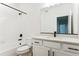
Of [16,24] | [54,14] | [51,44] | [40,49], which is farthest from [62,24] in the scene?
[16,24]

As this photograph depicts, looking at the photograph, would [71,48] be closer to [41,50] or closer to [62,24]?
[41,50]

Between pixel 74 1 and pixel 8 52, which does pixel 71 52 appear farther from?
pixel 8 52

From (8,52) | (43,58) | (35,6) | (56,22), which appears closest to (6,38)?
(8,52)

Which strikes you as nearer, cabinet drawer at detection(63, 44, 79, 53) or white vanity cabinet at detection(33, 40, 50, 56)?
cabinet drawer at detection(63, 44, 79, 53)

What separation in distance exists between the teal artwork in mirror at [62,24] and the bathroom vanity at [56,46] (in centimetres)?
40

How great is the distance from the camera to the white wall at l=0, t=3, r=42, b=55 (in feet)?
8.32

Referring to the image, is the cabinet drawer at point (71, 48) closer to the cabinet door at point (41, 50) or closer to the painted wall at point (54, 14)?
the cabinet door at point (41, 50)

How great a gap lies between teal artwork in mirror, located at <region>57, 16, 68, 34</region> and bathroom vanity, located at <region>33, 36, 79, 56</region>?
0.40 meters

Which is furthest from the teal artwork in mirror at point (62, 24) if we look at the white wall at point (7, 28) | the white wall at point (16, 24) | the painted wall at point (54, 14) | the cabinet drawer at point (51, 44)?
the white wall at point (7, 28)

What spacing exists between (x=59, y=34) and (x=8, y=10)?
1.63 meters

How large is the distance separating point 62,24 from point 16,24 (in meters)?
1.49

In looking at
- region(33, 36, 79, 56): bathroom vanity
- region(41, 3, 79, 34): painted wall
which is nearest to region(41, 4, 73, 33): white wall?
region(41, 3, 79, 34): painted wall

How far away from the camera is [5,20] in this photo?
261 centimetres

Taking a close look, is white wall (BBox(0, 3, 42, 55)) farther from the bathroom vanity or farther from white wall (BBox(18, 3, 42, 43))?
the bathroom vanity
